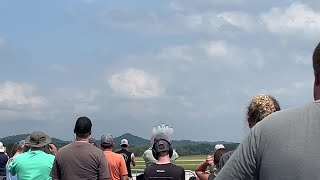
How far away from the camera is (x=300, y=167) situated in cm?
236

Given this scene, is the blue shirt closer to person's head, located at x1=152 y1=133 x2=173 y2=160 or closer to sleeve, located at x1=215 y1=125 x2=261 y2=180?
person's head, located at x1=152 y1=133 x2=173 y2=160

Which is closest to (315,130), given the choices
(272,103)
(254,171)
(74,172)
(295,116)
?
(295,116)

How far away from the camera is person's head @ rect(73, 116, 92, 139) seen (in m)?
6.77

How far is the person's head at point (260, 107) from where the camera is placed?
4383 mm

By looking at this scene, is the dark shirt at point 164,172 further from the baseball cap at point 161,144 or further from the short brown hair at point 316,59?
the short brown hair at point 316,59

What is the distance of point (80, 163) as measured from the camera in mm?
6680

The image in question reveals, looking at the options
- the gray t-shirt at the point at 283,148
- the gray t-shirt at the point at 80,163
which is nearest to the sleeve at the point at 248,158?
the gray t-shirt at the point at 283,148

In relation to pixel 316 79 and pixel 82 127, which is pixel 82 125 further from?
pixel 316 79

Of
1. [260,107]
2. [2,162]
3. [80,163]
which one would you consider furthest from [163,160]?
[2,162]

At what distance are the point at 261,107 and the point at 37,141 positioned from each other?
369cm

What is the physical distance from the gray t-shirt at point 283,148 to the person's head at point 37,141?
5188mm

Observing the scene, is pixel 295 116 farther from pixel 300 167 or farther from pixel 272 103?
pixel 272 103

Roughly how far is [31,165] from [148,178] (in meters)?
1.59

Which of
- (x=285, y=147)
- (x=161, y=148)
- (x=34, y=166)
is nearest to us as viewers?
(x=285, y=147)
